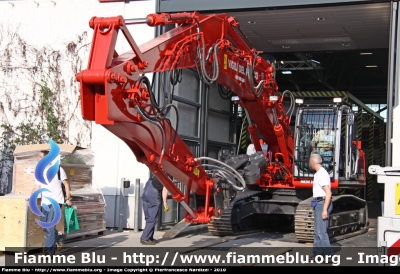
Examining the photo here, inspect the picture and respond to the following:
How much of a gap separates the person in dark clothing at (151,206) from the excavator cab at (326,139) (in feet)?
10.6

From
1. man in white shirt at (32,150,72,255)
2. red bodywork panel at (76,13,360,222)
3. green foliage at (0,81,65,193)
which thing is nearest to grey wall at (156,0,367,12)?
red bodywork panel at (76,13,360,222)

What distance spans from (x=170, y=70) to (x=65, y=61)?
700 centimetres

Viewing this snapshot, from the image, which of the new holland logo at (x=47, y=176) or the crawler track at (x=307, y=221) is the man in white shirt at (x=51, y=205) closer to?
the new holland logo at (x=47, y=176)

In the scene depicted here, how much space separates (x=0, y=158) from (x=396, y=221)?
464 inches

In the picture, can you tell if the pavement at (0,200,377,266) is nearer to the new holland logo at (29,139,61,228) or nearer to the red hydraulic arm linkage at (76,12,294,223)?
the red hydraulic arm linkage at (76,12,294,223)

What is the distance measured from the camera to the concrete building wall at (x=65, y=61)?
46.8ft

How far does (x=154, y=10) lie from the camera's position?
14.5 meters

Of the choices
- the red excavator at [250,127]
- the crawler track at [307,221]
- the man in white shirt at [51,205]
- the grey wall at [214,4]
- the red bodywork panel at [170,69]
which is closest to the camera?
the red bodywork panel at [170,69]

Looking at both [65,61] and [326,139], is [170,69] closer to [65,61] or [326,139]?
[326,139]

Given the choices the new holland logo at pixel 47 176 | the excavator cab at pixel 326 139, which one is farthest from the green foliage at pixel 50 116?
the excavator cab at pixel 326 139

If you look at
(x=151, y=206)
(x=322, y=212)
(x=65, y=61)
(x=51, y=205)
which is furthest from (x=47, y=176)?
(x=65, y=61)

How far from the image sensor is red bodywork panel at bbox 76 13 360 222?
288 inches

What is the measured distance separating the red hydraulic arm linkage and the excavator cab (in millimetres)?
456

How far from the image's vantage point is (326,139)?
1320 centimetres
